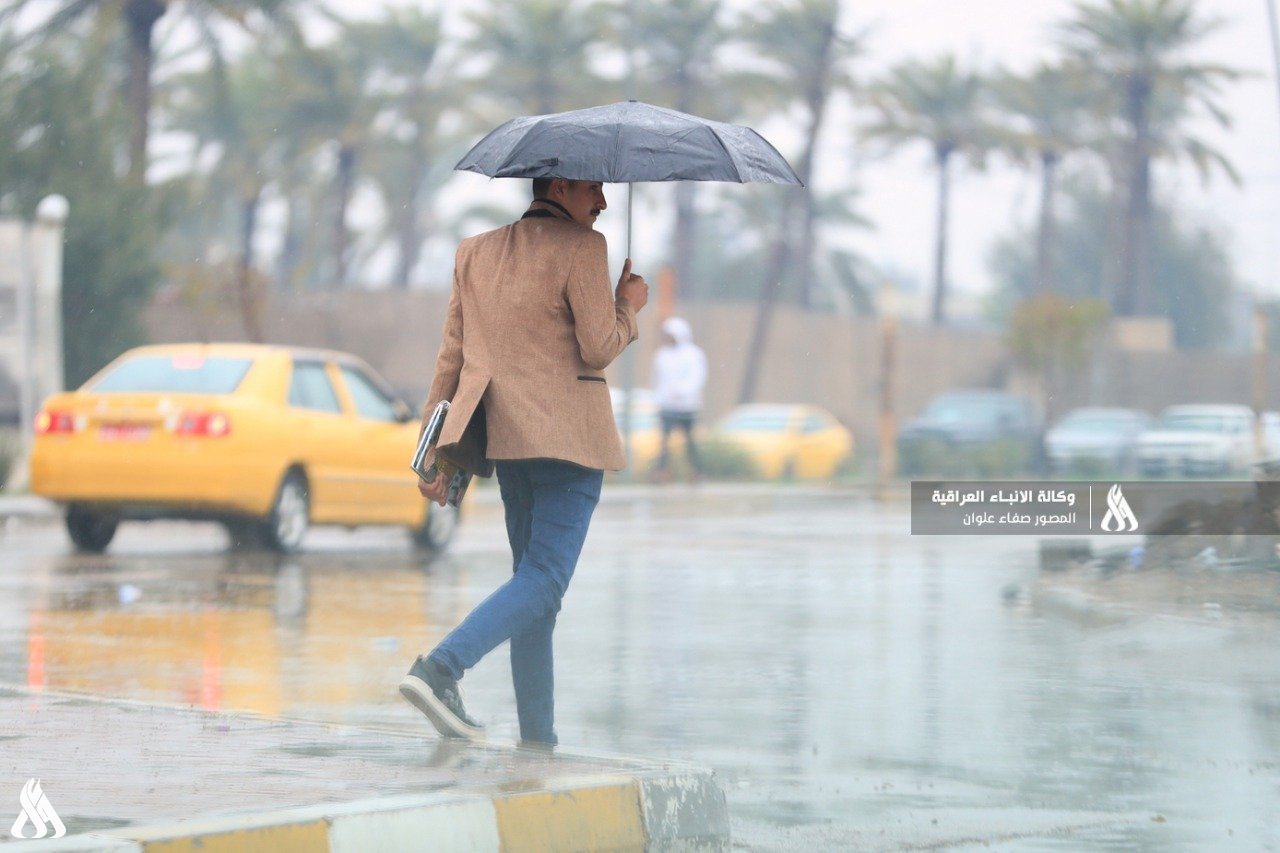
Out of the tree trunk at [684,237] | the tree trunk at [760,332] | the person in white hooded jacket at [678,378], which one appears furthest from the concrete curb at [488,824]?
the tree trunk at [684,237]

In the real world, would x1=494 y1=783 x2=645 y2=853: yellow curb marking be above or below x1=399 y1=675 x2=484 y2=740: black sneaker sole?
below

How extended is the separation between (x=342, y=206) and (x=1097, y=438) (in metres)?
18.2

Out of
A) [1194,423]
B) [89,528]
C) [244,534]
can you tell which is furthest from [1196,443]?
[89,528]

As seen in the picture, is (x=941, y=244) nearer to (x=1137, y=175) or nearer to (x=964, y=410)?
(x=1137, y=175)

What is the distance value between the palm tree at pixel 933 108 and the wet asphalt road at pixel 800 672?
34206 mm

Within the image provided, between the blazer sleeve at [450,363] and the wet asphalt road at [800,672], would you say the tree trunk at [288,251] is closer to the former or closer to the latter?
the wet asphalt road at [800,672]

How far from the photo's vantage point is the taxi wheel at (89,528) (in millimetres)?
14466

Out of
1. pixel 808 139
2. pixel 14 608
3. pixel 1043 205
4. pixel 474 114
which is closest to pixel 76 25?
pixel 474 114

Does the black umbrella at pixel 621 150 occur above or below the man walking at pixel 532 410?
above

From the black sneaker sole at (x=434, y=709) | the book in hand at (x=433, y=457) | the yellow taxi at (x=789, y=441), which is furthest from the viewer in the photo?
the yellow taxi at (x=789, y=441)

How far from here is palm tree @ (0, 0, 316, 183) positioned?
112 ft

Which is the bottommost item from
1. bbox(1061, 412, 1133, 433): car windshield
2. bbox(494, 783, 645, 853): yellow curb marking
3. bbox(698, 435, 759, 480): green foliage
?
bbox(494, 783, 645, 853): yellow curb marking

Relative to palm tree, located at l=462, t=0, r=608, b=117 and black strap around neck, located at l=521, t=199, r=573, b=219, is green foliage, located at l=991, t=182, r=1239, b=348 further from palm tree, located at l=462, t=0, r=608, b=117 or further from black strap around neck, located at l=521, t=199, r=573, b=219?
black strap around neck, located at l=521, t=199, r=573, b=219
